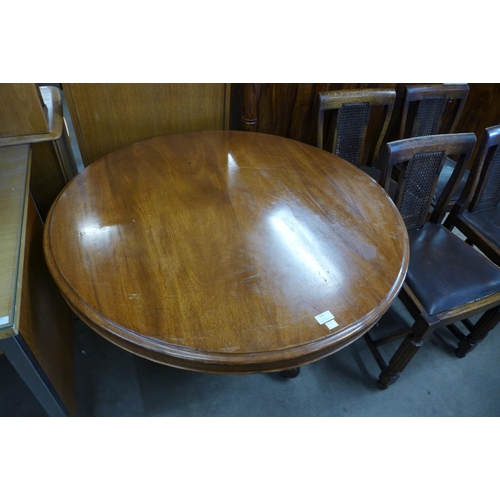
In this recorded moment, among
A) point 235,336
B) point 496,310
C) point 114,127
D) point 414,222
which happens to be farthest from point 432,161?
point 114,127

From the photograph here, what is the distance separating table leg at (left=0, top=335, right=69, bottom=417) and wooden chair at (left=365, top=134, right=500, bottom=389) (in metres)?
1.36

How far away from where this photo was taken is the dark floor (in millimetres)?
1567

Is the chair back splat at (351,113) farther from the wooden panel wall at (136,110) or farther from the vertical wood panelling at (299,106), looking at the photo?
the wooden panel wall at (136,110)

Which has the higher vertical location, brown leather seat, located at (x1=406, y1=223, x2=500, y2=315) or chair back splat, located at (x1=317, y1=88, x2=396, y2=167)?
chair back splat, located at (x1=317, y1=88, x2=396, y2=167)

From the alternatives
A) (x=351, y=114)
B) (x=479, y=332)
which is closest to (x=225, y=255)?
(x=351, y=114)

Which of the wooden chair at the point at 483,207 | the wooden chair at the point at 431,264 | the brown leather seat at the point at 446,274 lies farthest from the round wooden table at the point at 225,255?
the wooden chair at the point at 483,207

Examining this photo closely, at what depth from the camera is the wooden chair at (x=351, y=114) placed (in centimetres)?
177

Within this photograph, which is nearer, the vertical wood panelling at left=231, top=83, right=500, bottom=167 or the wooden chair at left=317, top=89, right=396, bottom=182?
the wooden chair at left=317, top=89, right=396, bottom=182

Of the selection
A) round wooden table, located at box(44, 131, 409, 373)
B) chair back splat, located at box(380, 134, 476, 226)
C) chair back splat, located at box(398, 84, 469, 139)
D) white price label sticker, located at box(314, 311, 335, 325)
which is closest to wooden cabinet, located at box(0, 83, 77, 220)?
round wooden table, located at box(44, 131, 409, 373)

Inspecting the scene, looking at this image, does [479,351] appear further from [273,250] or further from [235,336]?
[235,336]

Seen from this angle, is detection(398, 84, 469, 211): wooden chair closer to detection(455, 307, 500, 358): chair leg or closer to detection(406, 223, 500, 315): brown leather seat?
detection(406, 223, 500, 315): brown leather seat

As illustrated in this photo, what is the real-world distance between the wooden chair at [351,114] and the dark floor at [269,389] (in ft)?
3.54

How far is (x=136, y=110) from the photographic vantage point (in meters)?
1.61

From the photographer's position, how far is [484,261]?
5.16ft
